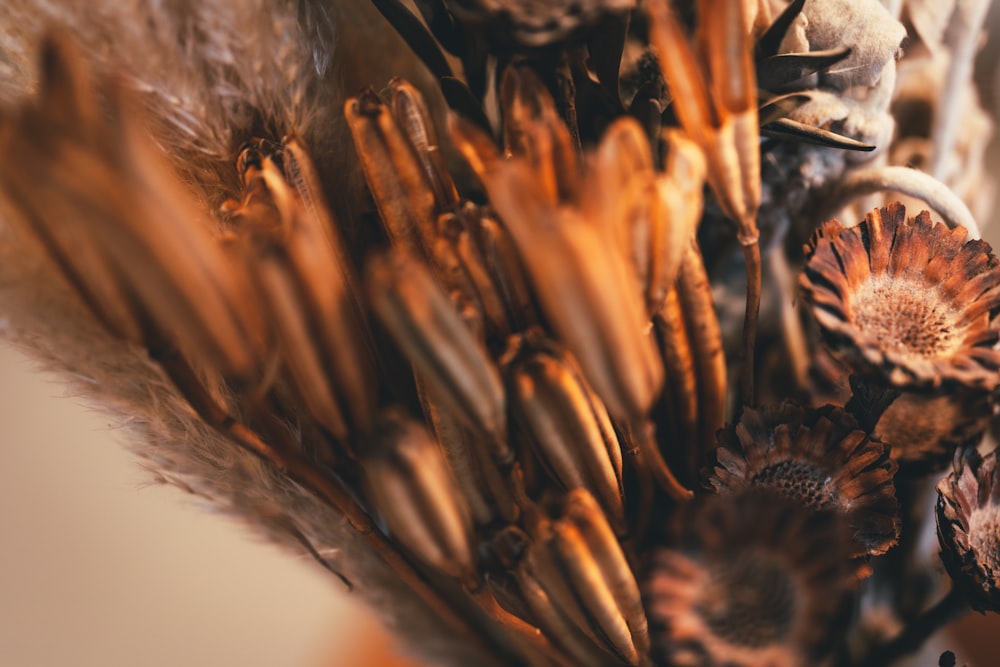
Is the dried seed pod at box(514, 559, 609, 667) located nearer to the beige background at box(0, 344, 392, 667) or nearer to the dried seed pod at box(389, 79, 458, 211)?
the dried seed pod at box(389, 79, 458, 211)

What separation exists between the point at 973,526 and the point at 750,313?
0.10 m

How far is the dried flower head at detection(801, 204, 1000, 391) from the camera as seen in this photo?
216mm

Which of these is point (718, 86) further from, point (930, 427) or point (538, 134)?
point (930, 427)

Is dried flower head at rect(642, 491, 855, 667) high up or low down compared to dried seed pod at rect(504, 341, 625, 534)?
down

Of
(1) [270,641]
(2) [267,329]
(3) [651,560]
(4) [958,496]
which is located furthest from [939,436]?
(1) [270,641]

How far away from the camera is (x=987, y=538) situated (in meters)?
0.24

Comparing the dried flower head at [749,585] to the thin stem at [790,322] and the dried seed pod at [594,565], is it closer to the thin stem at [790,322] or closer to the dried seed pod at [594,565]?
the dried seed pod at [594,565]

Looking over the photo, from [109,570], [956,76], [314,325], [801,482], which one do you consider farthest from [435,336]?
[109,570]

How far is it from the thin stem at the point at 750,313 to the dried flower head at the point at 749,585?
0.07 m

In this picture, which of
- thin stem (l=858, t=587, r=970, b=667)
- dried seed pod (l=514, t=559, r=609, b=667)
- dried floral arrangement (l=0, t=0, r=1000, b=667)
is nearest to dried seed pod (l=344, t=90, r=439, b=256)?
dried floral arrangement (l=0, t=0, r=1000, b=667)

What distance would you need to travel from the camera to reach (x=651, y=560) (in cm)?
21

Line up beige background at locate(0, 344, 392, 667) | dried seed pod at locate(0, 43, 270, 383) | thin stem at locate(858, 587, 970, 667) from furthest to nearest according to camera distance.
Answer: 1. beige background at locate(0, 344, 392, 667)
2. thin stem at locate(858, 587, 970, 667)
3. dried seed pod at locate(0, 43, 270, 383)

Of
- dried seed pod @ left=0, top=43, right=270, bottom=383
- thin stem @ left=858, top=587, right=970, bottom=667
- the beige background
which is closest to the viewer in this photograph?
dried seed pod @ left=0, top=43, right=270, bottom=383

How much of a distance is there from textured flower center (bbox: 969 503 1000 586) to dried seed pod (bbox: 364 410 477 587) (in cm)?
17
